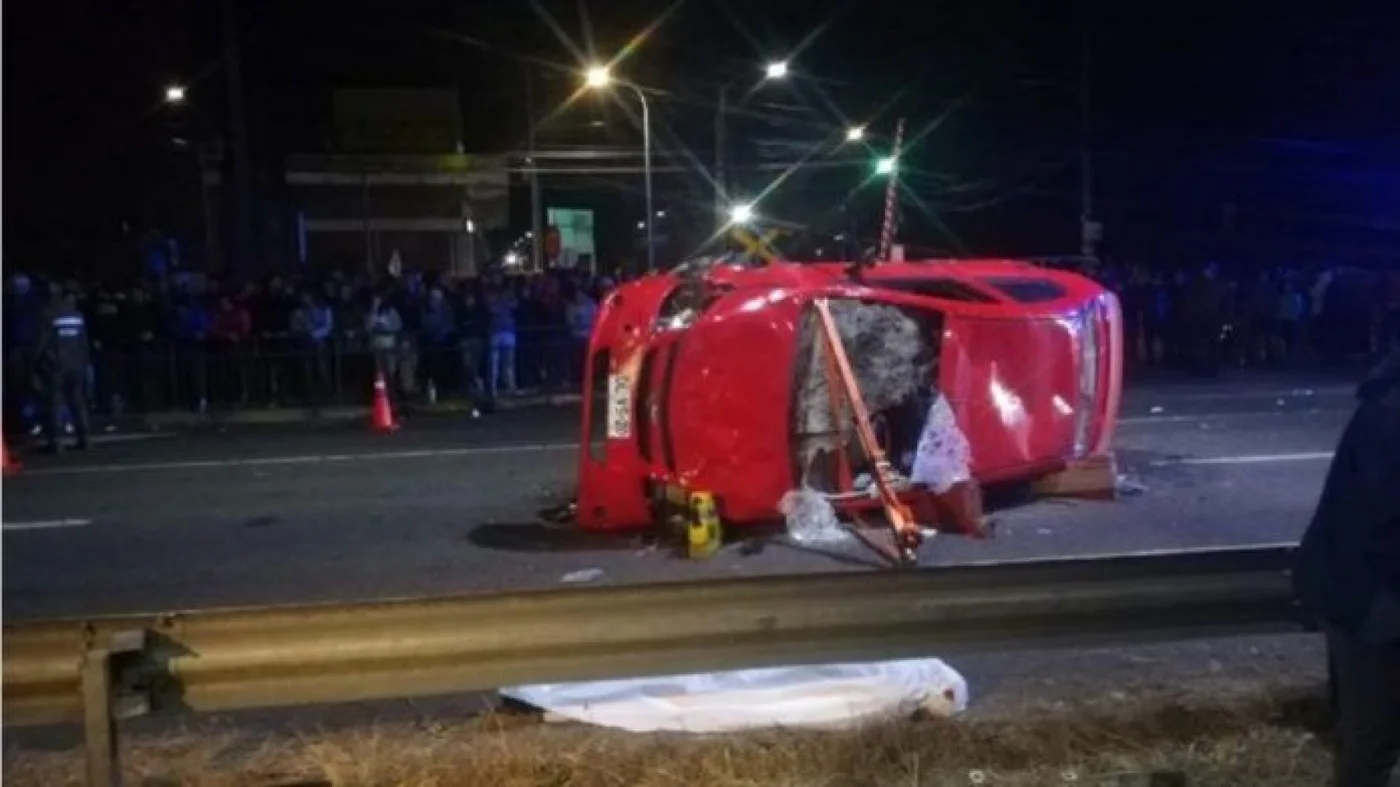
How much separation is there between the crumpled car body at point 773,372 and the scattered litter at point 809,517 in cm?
7

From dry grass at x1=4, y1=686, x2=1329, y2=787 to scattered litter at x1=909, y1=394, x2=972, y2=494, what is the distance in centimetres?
383

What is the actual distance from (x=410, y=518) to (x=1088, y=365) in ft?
15.0

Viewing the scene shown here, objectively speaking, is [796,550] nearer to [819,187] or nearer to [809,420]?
[809,420]

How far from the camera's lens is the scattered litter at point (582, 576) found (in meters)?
9.10

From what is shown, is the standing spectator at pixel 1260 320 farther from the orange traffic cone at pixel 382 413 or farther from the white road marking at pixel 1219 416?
the orange traffic cone at pixel 382 413

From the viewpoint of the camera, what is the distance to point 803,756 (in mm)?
5391

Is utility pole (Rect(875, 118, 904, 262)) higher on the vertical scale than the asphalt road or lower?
higher

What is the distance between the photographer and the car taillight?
1039 centimetres

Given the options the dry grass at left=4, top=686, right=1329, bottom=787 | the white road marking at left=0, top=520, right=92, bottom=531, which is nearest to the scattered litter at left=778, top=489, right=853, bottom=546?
the dry grass at left=4, top=686, right=1329, bottom=787

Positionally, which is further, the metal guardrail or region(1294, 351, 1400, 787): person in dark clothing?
the metal guardrail

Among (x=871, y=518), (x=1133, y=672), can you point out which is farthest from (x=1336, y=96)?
(x=1133, y=672)

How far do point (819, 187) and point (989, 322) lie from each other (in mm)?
39189

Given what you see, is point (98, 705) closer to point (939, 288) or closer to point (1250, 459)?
point (939, 288)

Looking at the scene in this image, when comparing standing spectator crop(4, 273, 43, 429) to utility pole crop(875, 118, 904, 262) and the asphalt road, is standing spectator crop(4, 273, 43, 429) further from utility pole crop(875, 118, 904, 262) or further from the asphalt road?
utility pole crop(875, 118, 904, 262)
